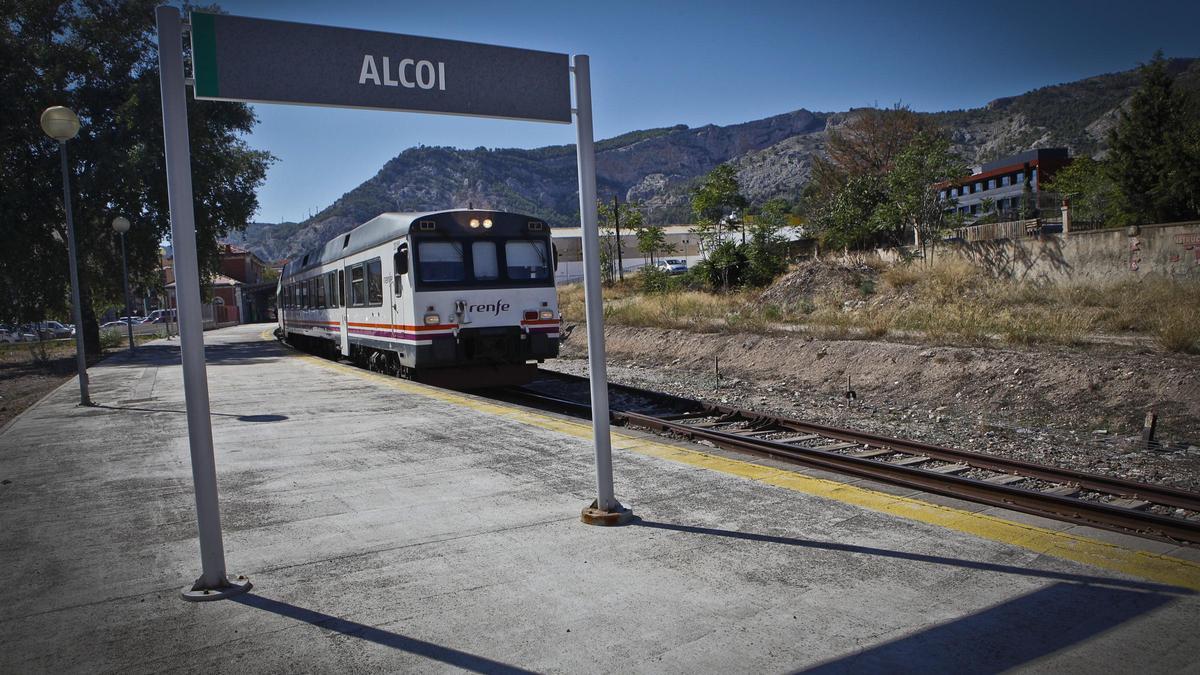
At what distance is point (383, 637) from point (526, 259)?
1017cm

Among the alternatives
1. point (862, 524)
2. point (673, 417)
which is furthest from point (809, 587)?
point (673, 417)

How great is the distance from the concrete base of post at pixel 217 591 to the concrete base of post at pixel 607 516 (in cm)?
199

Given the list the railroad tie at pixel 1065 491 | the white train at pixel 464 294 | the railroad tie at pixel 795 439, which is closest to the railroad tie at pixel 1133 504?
the railroad tie at pixel 1065 491

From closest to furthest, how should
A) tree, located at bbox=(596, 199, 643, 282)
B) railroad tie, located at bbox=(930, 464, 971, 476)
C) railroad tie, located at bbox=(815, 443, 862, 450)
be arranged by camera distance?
railroad tie, located at bbox=(930, 464, 971, 476) < railroad tie, located at bbox=(815, 443, 862, 450) < tree, located at bbox=(596, 199, 643, 282)

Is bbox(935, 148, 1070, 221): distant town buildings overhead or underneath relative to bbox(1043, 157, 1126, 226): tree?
overhead

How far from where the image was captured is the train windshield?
1239 cm

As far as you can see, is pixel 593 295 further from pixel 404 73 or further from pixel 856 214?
pixel 856 214

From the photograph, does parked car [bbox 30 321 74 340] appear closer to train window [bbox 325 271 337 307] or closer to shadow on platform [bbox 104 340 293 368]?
shadow on platform [bbox 104 340 293 368]

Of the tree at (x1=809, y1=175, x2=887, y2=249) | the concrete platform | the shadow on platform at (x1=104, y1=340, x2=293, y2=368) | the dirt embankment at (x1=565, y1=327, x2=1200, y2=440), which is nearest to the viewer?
the concrete platform

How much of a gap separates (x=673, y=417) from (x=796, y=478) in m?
5.07

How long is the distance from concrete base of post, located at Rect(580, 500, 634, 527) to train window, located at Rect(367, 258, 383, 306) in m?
9.96


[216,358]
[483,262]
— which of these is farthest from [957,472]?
[216,358]

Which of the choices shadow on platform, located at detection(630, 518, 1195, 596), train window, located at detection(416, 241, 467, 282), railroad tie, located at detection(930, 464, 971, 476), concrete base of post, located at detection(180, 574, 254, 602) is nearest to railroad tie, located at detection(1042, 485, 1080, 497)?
railroad tie, located at detection(930, 464, 971, 476)

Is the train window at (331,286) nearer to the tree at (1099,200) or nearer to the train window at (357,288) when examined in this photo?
the train window at (357,288)
